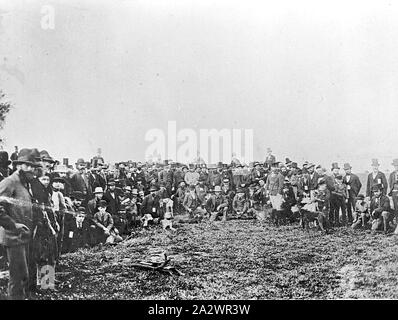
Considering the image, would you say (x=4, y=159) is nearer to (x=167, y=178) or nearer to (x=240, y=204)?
(x=167, y=178)

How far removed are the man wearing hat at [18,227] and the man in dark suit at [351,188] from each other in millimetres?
4758

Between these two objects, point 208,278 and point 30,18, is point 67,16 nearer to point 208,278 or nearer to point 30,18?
point 30,18

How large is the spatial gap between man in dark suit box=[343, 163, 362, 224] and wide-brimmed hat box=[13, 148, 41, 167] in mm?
4702

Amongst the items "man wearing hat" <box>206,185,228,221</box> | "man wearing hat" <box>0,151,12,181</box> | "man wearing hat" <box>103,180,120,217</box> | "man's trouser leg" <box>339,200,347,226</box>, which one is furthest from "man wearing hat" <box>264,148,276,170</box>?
"man wearing hat" <box>0,151,12,181</box>

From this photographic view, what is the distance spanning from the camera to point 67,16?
618 centimetres

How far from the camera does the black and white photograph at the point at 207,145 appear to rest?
6141 mm

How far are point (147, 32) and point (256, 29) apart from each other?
1.68 metres

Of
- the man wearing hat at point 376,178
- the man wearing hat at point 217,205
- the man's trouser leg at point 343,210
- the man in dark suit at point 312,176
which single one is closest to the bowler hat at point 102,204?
the man wearing hat at point 217,205

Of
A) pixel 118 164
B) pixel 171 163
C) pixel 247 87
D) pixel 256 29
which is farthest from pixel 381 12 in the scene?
pixel 118 164

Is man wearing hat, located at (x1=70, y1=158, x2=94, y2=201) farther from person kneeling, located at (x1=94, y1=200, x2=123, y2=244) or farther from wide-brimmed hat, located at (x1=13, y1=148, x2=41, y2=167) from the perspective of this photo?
wide-brimmed hat, located at (x1=13, y1=148, x2=41, y2=167)

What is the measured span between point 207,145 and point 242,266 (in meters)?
1.92

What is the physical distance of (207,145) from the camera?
6.28 m

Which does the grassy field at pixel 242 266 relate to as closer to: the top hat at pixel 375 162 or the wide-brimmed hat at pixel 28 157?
the top hat at pixel 375 162

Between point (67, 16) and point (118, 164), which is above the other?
point (67, 16)
